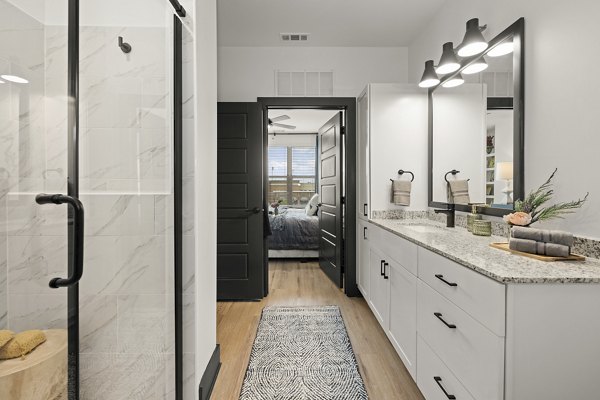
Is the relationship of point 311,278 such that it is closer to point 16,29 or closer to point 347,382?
point 347,382

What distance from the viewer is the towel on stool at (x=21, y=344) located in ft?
2.57

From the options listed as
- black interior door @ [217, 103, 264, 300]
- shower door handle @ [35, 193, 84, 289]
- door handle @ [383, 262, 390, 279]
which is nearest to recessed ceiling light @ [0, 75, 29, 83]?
shower door handle @ [35, 193, 84, 289]

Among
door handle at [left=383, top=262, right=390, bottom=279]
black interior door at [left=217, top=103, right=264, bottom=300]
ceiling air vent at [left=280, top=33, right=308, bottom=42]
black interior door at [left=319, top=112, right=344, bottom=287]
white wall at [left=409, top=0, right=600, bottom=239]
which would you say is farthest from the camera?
black interior door at [left=319, top=112, right=344, bottom=287]

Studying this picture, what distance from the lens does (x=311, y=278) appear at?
14.3 ft

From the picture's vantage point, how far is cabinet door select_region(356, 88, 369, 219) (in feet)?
10.5

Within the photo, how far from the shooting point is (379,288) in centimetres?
262

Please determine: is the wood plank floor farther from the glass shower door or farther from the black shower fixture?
the black shower fixture

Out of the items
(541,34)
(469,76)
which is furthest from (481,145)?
(541,34)

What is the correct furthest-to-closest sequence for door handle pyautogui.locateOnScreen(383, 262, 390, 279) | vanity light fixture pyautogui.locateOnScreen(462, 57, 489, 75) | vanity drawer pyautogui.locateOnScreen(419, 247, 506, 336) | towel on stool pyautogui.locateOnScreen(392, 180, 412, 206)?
towel on stool pyautogui.locateOnScreen(392, 180, 412, 206), door handle pyautogui.locateOnScreen(383, 262, 390, 279), vanity light fixture pyautogui.locateOnScreen(462, 57, 489, 75), vanity drawer pyautogui.locateOnScreen(419, 247, 506, 336)

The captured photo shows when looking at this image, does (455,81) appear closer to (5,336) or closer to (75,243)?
(75,243)

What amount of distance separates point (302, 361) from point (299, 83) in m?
2.69

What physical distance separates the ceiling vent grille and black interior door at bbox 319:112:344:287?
1.43ft

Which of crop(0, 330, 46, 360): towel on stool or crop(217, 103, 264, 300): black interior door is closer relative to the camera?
crop(0, 330, 46, 360): towel on stool

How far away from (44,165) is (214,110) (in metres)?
1.36
